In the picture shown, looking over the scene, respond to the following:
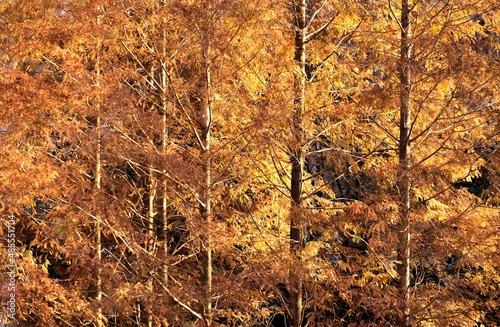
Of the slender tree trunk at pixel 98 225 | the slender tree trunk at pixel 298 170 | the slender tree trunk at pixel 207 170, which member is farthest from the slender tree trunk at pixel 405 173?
the slender tree trunk at pixel 98 225

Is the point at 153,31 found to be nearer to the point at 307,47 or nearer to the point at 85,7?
the point at 85,7

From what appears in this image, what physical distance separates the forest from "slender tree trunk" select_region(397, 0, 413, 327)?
0.03 meters

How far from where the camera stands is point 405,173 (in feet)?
30.3

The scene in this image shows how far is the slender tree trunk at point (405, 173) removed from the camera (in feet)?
30.2

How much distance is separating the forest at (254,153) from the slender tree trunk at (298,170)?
3 cm

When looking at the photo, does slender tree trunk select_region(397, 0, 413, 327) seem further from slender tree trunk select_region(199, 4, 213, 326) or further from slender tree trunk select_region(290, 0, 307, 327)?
slender tree trunk select_region(199, 4, 213, 326)

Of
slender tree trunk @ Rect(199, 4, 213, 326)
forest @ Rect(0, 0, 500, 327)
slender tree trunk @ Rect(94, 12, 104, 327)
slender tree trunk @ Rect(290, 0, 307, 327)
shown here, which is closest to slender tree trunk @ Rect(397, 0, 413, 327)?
forest @ Rect(0, 0, 500, 327)

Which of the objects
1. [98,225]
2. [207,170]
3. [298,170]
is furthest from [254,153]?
[98,225]

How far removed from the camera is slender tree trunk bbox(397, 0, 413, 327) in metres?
9.21

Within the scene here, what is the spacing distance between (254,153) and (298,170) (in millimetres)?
1120

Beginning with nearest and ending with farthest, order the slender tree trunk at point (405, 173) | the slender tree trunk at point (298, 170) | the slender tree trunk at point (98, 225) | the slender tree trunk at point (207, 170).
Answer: the slender tree trunk at point (405, 173) < the slender tree trunk at point (207, 170) < the slender tree trunk at point (298, 170) < the slender tree trunk at point (98, 225)

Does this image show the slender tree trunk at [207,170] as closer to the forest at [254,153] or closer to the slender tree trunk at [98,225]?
the forest at [254,153]

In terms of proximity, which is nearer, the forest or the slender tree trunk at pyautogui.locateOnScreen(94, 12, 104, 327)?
the forest

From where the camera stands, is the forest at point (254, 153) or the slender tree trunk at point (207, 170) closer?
the forest at point (254, 153)
